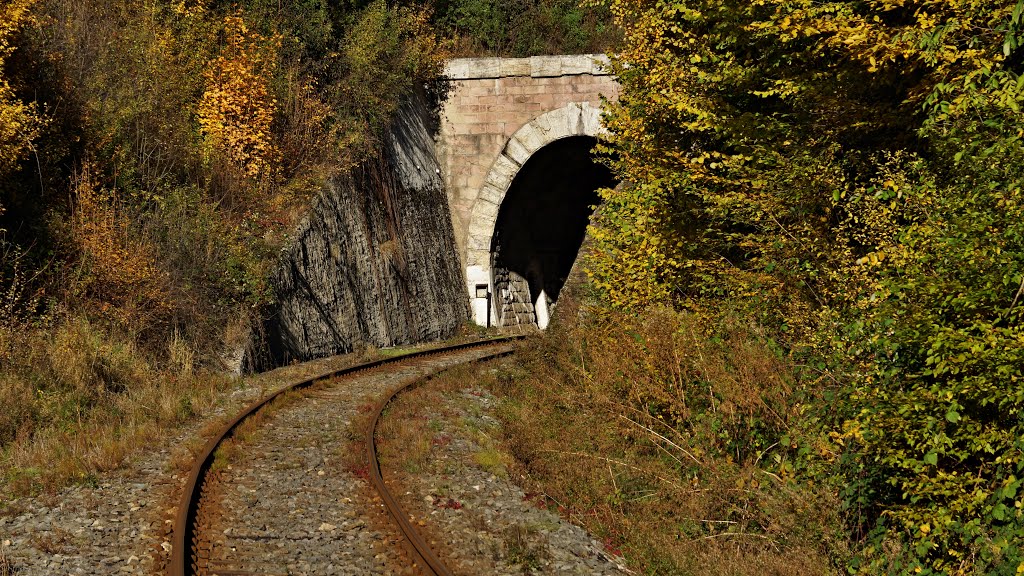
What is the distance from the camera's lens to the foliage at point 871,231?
5590mm

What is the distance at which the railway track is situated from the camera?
6.40 metres

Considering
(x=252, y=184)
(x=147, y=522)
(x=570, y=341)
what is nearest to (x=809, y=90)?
(x=570, y=341)

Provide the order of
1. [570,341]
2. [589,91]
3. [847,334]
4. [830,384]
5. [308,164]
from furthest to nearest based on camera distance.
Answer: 1. [589,91]
2. [308,164]
3. [570,341]
4. [830,384]
5. [847,334]

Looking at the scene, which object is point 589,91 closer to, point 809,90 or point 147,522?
point 809,90

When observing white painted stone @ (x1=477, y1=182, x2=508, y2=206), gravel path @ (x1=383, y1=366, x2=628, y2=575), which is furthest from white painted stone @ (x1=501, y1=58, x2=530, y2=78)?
gravel path @ (x1=383, y1=366, x2=628, y2=575)

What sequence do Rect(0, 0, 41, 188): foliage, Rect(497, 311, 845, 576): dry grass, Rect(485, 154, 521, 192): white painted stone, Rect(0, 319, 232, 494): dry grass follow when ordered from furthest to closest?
Rect(485, 154, 521, 192): white painted stone < Rect(0, 0, 41, 188): foliage < Rect(0, 319, 232, 494): dry grass < Rect(497, 311, 845, 576): dry grass

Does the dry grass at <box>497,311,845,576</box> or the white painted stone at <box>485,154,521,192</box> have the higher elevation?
the white painted stone at <box>485,154,521,192</box>

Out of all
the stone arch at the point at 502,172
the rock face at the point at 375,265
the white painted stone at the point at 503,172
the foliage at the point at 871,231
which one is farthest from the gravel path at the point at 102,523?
the white painted stone at the point at 503,172

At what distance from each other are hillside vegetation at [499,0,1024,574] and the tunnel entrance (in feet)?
48.6

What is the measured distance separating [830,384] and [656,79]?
5284mm

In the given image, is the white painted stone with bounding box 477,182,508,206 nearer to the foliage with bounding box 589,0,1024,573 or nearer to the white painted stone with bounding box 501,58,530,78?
the white painted stone with bounding box 501,58,530,78

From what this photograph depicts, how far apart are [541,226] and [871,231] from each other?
2286 cm

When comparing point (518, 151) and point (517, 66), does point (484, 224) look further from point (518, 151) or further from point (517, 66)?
point (517, 66)

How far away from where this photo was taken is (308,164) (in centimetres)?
1980
